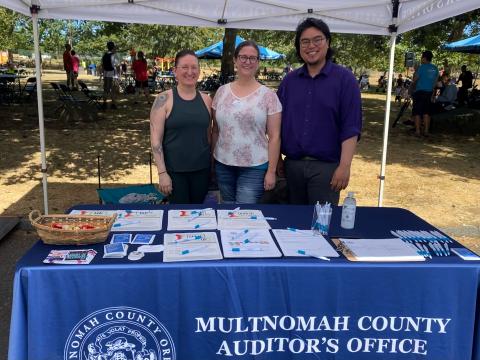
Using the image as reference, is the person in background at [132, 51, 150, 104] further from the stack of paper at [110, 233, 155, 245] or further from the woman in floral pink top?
the stack of paper at [110, 233, 155, 245]

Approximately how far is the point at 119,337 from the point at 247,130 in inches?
61.8

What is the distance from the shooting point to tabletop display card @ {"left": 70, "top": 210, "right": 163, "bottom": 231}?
2.43 meters

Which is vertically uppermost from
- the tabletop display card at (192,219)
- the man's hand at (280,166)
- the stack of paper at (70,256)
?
the man's hand at (280,166)

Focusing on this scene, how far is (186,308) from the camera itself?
78.8 inches

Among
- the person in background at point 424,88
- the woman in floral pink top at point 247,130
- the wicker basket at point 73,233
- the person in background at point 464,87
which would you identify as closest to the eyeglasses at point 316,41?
the woman in floral pink top at point 247,130

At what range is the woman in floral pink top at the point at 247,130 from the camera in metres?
2.92

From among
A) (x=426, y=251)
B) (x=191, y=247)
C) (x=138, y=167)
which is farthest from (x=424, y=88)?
(x=191, y=247)

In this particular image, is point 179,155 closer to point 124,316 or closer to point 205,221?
point 205,221

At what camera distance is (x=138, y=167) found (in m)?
6.96

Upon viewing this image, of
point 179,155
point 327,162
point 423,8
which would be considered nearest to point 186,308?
point 179,155

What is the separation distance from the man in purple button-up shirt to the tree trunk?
936 centimetres

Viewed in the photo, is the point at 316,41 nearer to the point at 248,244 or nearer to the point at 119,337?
the point at 248,244

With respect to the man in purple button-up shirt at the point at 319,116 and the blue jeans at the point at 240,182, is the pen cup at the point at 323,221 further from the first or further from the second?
the blue jeans at the point at 240,182

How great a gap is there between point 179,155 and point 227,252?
3.68ft
